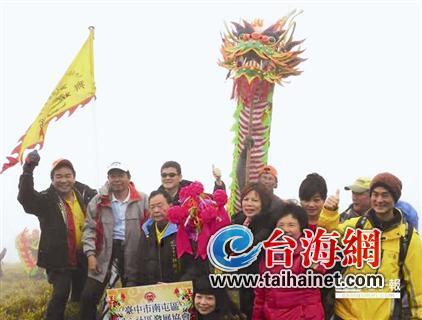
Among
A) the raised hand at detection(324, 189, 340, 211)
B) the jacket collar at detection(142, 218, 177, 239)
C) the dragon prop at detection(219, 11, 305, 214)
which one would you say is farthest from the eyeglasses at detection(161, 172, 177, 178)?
the raised hand at detection(324, 189, 340, 211)

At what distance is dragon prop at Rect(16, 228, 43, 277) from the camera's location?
5.50m

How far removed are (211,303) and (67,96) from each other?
2.14m

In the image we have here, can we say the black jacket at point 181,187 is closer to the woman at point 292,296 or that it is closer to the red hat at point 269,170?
the red hat at point 269,170

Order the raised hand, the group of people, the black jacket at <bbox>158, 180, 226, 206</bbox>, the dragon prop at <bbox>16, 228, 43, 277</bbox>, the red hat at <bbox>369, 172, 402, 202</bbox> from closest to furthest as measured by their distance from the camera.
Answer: the red hat at <bbox>369, 172, 402, 202</bbox> → the group of people → the raised hand → the black jacket at <bbox>158, 180, 226, 206</bbox> → the dragon prop at <bbox>16, 228, 43, 277</bbox>

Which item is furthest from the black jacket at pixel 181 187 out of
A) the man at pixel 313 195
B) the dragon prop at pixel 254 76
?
the man at pixel 313 195

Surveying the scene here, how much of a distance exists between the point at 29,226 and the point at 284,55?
3.14 meters

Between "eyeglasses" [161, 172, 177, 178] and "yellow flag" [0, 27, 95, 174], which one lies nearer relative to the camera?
"eyeglasses" [161, 172, 177, 178]

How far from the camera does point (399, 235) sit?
3.64 meters

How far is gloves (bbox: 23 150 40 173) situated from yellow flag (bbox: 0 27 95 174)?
1.50ft

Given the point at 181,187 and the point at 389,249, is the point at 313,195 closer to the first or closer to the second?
the point at 389,249

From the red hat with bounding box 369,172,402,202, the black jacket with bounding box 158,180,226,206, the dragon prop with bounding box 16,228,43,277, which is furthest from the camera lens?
the dragon prop with bounding box 16,228,43,277

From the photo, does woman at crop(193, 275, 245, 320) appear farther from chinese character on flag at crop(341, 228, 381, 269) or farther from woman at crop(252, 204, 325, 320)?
chinese character on flag at crop(341, 228, 381, 269)

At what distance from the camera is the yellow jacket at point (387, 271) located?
3600 millimetres

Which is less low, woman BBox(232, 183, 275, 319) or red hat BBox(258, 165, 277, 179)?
red hat BBox(258, 165, 277, 179)
